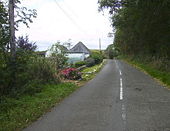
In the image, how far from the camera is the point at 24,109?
33.8ft

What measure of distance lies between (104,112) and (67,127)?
2.27m

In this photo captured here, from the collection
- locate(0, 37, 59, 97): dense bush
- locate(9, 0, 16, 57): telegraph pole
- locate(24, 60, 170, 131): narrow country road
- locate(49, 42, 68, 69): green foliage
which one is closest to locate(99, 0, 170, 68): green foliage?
locate(49, 42, 68, 69): green foliage

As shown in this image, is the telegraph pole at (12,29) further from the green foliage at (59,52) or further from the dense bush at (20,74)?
the green foliage at (59,52)

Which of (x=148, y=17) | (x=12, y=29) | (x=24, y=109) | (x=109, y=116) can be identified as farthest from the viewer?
(x=148, y=17)

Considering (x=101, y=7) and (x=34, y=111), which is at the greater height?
(x=101, y=7)

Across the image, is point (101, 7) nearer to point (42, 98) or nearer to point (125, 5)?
point (125, 5)

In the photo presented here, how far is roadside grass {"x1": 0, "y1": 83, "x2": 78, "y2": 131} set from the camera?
27.5 feet

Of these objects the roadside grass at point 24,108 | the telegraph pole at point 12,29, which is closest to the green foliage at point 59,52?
the telegraph pole at point 12,29

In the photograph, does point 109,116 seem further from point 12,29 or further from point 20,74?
point 12,29

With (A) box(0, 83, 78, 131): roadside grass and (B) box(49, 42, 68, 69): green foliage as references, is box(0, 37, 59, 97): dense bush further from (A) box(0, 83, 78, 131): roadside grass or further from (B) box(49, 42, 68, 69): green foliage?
(B) box(49, 42, 68, 69): green foliage

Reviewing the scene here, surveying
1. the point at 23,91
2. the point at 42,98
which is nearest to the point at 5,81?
the point at 23,91

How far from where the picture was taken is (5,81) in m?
13.0

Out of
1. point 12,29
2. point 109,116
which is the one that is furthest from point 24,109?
point 12,29

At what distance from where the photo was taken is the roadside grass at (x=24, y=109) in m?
8.39
